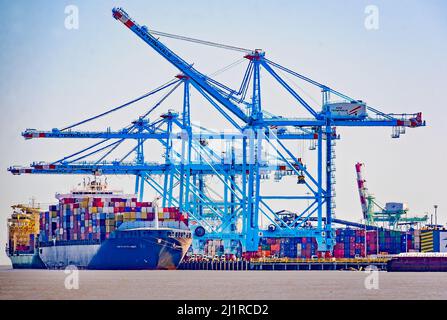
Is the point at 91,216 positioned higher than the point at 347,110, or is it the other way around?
the point at 347,110

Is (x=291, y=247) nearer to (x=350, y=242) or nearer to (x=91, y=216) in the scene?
(x=350, y=242)

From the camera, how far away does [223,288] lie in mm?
78875

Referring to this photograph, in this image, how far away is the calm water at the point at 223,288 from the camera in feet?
235

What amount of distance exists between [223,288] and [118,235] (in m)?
34.0

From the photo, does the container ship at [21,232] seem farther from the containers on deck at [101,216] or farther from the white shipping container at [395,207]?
the white shipping container at [395,207]

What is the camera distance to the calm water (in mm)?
71625

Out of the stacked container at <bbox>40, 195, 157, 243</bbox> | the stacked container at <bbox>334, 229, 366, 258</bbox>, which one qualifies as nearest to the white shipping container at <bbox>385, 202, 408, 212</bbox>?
the stacked container at <bbox>334, 229, 366, 258</bbox>

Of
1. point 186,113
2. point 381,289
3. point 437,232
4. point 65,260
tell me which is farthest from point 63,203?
point 381,289

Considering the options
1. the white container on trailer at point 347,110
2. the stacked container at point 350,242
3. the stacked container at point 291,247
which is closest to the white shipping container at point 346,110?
the white container on trailer at point 347,110

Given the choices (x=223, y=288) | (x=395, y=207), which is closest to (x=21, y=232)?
(x=395, y=207)

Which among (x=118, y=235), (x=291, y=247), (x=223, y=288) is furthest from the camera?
(x=291, y=247)

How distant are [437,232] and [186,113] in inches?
1161
